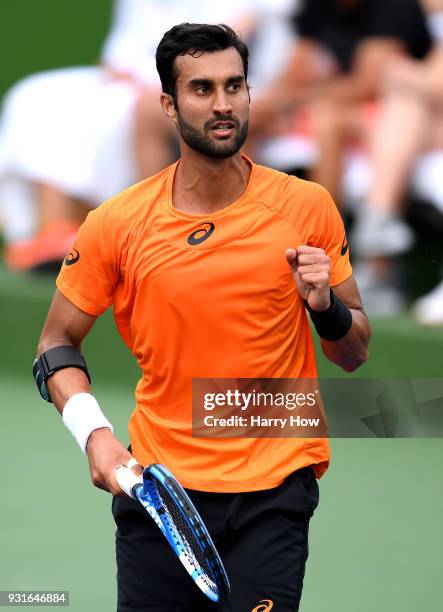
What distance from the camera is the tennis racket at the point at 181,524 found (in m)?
3.13

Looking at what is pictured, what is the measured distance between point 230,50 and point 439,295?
3.81 metres

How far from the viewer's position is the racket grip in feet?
10.5

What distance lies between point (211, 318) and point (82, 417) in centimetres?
40

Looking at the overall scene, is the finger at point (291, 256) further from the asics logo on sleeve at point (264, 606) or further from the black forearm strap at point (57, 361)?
the asics logo on sleeve at point (264, 606)

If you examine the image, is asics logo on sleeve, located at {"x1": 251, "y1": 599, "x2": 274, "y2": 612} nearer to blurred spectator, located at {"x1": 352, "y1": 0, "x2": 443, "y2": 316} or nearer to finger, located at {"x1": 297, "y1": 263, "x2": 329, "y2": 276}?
finger, located at {"x1": 297, "y1": 263, "x2": 329, "y2": 276}

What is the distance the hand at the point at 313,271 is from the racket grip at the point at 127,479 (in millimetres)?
571

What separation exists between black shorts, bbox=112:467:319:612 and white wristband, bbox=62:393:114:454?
20cm

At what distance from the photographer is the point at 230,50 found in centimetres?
350

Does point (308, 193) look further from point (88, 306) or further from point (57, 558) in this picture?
point (57, 558)

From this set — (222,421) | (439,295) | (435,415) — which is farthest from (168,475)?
(439,295)

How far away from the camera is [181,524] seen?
127 inches

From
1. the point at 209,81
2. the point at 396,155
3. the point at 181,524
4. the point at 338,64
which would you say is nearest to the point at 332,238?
the point at 209,81

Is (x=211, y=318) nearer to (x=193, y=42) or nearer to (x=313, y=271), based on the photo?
(x=313, y=271)

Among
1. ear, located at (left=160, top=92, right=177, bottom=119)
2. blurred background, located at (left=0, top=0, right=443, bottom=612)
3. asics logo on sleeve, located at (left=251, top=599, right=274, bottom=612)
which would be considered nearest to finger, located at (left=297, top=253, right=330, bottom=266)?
ear, located at (left=160, top=92, right=177, bottom=119)
